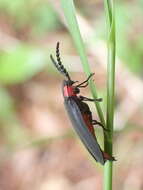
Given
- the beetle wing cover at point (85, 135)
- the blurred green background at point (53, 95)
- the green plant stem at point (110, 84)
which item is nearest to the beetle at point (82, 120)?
the beetle wing cover at point (85, 135)

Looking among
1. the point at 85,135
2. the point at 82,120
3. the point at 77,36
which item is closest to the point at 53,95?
the point at 82,120

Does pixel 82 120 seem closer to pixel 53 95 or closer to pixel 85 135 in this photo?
pixel 85 135

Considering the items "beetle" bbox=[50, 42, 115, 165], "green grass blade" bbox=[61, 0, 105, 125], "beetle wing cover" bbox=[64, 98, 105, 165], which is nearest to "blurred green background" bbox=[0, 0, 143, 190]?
"beetle" bbox=[50, 42, 115, 165]

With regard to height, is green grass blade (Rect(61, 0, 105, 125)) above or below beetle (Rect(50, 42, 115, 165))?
above

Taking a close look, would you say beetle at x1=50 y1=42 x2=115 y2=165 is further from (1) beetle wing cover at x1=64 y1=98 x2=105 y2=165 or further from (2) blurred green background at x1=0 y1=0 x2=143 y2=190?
(2) blurred green background at x1=0 y1=0 x2=143 y2=190

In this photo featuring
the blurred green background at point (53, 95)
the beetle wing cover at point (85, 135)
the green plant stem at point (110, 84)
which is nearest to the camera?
the green plant stem at point (110, 84)

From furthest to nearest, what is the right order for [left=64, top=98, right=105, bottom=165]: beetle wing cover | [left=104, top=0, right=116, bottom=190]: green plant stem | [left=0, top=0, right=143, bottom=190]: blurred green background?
[left=0, top=0, right=143, bottom=190]: blurred green background
[left=64, top=98, right=105, bottom=165]: beetle wing cover
[left=104, top=0, right=116, bottom=190]: green plant stem

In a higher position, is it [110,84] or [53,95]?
[110,84]

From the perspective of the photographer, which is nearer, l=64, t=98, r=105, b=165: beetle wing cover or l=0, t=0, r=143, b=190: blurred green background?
l=64, t=98, r=105, b=165: beetle wing cover

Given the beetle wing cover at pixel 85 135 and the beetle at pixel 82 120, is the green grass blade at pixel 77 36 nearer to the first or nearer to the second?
the beetle at pixel 82 120
